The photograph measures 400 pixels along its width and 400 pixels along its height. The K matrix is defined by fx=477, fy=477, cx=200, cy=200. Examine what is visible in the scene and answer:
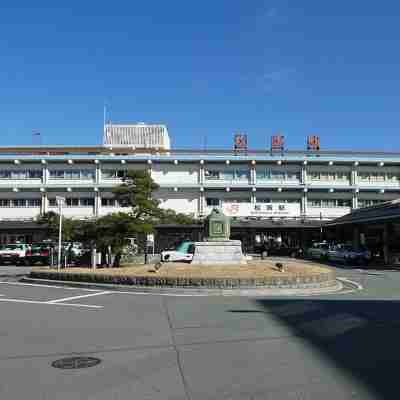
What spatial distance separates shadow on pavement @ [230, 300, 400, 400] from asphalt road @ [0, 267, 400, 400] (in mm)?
19

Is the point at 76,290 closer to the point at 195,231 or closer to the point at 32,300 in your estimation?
the point at 32,300

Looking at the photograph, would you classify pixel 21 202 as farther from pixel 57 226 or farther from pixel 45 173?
pixel 57 226

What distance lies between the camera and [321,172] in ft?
189

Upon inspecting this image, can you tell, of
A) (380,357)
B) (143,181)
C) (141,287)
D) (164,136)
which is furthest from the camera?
(164,136)

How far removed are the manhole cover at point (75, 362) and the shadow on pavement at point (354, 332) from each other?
3320 millimetres

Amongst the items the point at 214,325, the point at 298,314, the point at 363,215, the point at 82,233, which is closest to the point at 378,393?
the point at 214,325

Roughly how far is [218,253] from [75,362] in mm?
16572

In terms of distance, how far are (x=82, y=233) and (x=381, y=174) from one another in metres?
42.8

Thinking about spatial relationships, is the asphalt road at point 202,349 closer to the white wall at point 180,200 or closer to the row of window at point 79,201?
the white wall at point 180,200

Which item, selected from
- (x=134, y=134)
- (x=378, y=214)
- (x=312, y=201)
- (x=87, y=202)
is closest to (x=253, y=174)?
(x=312, y=201)

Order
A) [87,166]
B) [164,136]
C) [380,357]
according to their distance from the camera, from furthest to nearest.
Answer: [164,136] → [87,166] → [380,357]

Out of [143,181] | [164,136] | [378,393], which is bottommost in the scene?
[378,393]

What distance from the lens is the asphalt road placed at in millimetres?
5402

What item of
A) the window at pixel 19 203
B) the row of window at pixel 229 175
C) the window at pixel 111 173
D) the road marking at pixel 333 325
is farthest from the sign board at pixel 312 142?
the road marking at pixel 333 325
